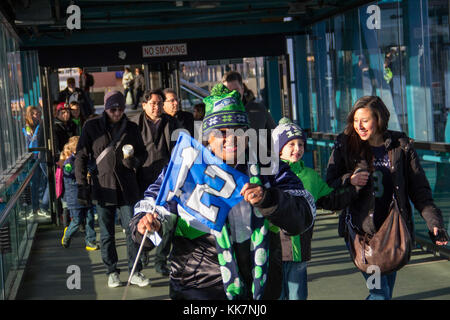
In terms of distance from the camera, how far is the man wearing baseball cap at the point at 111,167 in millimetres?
7746

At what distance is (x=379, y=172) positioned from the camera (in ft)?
16.2

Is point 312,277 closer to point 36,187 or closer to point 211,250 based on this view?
point 211,250

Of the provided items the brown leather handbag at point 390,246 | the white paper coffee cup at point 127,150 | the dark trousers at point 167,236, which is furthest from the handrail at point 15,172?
the dark trousers at point 167,236

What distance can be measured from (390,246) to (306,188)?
2.17ft

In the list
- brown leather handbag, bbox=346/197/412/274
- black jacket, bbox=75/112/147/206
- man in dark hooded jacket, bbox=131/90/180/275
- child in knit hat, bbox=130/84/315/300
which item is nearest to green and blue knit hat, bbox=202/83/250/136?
child in knit hat, bbox=130/84/315/300

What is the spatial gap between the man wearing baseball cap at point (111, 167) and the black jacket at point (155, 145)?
0.21 meters

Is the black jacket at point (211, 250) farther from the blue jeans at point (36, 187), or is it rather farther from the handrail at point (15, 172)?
the blue jeans at point (36, 187)

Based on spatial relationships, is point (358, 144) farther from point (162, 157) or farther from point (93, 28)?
point (93, 28)

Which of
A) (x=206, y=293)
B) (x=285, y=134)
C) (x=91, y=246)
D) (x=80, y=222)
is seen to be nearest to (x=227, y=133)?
(x=206, y=293)

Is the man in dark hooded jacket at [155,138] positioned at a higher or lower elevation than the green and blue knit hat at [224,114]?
lower

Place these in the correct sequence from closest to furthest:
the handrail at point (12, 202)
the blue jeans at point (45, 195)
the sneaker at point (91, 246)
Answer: the handrail at point (12, 202)
the sneaker at point (91, 246)
the blue jeans at point (45, 195)

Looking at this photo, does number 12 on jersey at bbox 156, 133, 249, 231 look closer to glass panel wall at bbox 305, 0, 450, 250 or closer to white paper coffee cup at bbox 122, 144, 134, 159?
white paper coffee cup at bbox 122, 144, 134, 159

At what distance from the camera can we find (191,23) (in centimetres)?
1266

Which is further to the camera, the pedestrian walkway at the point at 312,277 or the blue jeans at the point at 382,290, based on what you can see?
the pedestrian walkway at the point at 312,277
